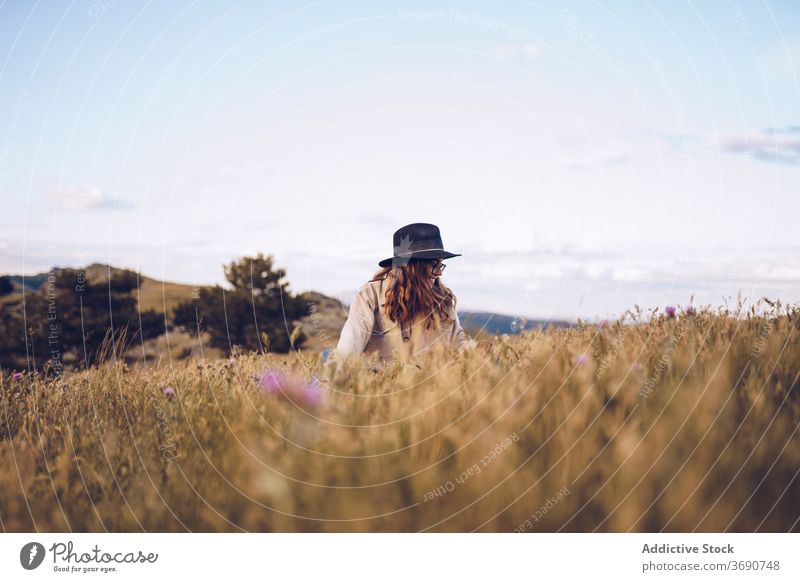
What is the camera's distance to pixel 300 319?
4906 cm

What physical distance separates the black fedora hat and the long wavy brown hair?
83mm

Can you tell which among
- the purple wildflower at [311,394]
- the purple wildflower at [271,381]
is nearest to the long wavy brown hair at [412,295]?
the purple wildflower at [271,381]

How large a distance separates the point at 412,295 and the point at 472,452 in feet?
9.69

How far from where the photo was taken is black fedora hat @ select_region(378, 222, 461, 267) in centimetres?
538

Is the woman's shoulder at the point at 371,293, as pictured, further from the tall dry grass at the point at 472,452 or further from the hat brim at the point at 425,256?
the tall dry grass at the point at 472,452

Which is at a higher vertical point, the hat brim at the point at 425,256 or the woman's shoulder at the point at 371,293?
the hat brim at the point at 425,256

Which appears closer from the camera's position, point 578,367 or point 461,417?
point 461,417

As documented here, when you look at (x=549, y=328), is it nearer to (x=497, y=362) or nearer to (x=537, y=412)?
(x=497, y=362)

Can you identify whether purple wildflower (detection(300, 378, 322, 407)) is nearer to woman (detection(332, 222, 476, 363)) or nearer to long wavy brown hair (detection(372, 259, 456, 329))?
woman (detection(332, 222, 476, 363))

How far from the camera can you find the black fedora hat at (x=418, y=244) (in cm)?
538

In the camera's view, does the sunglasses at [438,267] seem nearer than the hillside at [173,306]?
Yes
